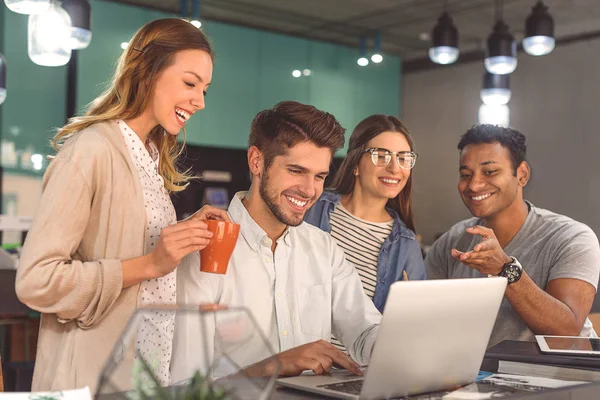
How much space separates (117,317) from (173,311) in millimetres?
→ 700

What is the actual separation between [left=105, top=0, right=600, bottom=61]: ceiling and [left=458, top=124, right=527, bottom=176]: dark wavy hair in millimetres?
3616

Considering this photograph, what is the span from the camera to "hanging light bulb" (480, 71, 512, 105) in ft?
16.9

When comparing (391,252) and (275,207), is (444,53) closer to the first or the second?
(391,252)

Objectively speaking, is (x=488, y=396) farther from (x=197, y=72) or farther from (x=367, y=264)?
(x=367, y=264)

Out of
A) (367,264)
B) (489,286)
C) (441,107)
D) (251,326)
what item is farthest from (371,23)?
(251,326)

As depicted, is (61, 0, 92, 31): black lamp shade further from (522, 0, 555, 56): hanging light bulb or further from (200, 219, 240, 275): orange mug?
(200, 219, 240, 275): orange mug

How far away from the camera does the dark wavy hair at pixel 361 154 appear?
8.20 ft

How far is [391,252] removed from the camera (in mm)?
2375

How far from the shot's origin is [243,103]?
21.2 ft

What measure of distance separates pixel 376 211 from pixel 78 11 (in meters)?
2.17

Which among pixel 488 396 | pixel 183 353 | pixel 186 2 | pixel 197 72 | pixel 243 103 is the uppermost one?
pixel 186 2

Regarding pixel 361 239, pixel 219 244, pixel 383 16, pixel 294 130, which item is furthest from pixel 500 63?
pixel 219 244

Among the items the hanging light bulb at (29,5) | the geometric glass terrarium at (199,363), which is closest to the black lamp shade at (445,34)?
the hanging light bulb at (29,5)

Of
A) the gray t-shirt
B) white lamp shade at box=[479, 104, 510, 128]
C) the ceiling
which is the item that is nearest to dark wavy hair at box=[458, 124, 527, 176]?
the gray t-shirt
